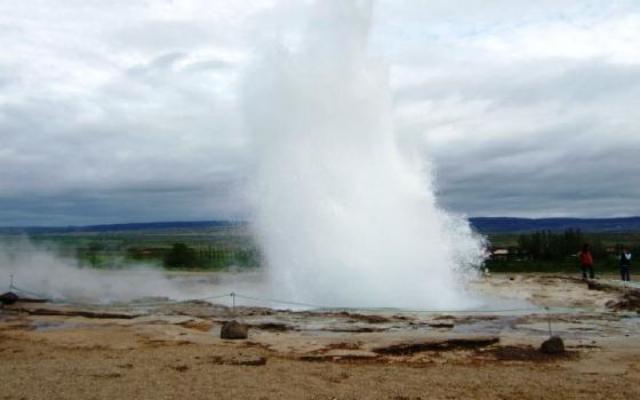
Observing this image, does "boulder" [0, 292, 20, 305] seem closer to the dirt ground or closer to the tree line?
the dirt ground

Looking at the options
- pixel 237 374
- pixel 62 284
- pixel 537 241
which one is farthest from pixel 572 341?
pixel 537 241

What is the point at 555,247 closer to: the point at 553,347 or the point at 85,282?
the point at 85,282

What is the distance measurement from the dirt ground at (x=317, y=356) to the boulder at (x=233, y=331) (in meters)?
0.21

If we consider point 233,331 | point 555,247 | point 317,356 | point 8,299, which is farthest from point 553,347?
point 555,247

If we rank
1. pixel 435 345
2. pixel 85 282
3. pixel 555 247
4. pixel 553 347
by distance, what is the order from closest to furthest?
pixel 553 347 → pixel 435 345 → pixel 85 282 → pixel 555 247

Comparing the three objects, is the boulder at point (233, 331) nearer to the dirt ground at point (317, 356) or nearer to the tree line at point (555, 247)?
the dirt ground at point (317, 356)

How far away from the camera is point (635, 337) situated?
32.4 feet

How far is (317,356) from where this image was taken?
28.4 feet

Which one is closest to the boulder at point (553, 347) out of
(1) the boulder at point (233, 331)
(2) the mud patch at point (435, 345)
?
(2) the mud patch at point (435, 345)

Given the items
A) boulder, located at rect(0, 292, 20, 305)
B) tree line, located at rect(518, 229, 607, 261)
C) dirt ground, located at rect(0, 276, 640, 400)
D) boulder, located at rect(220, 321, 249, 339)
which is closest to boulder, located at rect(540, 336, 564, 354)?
dirt ground, located at rect(0, 276, 640, 400)

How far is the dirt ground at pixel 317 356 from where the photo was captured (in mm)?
6766

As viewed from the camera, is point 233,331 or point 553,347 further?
point 233,331

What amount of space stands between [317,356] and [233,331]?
2.03 meters

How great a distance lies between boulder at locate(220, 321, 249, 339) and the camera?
33.4 ft
